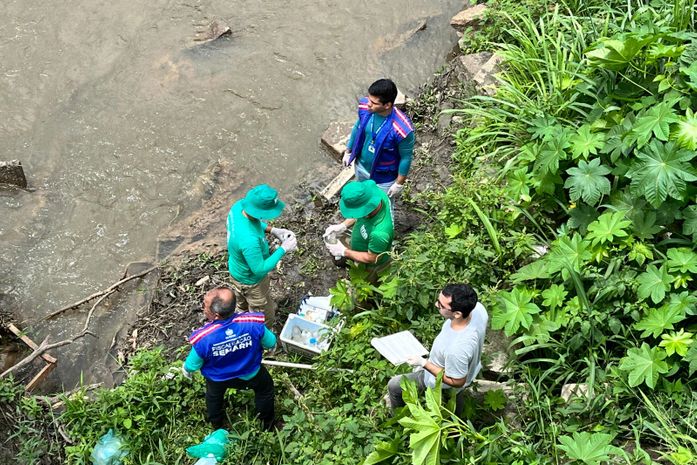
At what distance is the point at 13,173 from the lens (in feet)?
21.5

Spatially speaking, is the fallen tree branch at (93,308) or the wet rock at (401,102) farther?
the wet rock at (401,102)

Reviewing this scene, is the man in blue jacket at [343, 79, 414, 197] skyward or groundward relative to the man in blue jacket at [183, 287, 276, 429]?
skyward

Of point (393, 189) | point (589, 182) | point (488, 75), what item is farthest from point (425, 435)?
point (488, 75)

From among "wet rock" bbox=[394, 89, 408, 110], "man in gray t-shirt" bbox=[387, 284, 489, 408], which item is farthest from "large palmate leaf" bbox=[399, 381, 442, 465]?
"wet rock" bbox=[394, 89, 408, 110]

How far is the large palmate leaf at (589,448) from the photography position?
3.38 meters

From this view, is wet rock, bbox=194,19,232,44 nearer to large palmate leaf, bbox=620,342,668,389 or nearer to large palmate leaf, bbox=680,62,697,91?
large palmate leaf, bbox=680,62,697,91

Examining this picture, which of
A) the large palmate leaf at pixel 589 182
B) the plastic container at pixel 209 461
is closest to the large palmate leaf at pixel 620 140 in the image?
the large palmate leaf at pixel 589 182

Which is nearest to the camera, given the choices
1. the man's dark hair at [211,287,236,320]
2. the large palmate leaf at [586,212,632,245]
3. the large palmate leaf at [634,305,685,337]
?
the large palmate leaf at [634,305,685,337]

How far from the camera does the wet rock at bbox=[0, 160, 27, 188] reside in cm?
646

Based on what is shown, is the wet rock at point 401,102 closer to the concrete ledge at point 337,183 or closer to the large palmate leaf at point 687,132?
the concrete ledge at point 337,183

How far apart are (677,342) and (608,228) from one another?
2.90 feet

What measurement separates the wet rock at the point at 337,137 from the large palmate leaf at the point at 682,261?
366 centimetres

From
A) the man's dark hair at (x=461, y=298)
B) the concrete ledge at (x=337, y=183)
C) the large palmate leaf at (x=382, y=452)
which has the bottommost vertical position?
the concrete ledge at (x=337, y=183)

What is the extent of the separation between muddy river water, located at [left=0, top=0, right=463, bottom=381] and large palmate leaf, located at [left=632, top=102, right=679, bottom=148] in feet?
11.3
